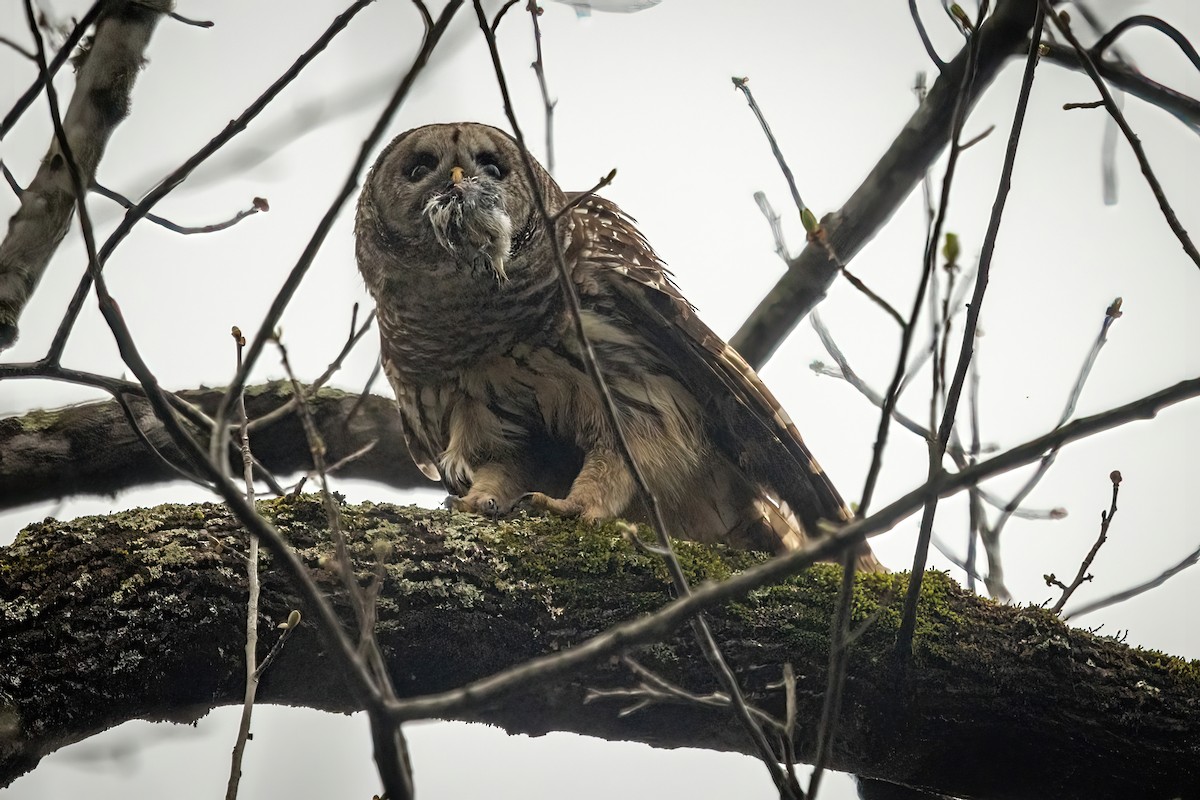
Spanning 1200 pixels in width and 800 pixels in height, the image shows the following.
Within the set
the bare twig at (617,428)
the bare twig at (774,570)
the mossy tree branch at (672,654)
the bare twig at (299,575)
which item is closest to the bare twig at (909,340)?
the bare twig at (774,570)

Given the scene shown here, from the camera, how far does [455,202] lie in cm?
433

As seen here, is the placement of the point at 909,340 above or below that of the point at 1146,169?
below

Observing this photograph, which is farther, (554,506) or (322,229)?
(554,506)

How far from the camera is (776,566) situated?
158cm

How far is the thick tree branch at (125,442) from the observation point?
14.9 ft

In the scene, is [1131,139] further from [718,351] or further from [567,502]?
[567,502]

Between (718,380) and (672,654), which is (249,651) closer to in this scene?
(672,654)

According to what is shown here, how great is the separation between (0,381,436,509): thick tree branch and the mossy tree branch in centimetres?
141

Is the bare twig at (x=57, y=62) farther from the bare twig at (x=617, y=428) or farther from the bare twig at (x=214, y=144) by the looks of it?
the bare twig at (x=617, y=428)

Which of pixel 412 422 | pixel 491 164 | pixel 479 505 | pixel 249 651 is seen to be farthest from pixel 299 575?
pixel 491 164

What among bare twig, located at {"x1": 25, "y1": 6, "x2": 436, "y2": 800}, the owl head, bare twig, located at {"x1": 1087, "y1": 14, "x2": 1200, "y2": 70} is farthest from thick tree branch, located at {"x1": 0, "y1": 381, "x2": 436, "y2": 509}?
bare twig, located at {"x1": 1087, "y1": 14, "x2": 1200, "y2": 70}

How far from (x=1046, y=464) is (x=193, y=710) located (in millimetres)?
3792

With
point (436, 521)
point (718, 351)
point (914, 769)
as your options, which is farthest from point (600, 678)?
point (718, 351)

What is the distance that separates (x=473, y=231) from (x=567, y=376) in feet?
2.48
